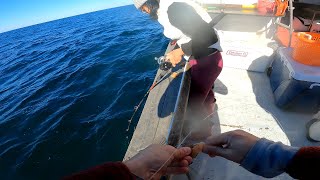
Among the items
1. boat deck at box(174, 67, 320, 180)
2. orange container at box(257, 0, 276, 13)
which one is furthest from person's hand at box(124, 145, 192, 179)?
orange container at box(257, 0, 276, 13)

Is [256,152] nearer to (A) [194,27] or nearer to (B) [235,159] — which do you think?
(B) [235,159]

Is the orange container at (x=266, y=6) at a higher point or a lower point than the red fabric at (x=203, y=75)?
higher

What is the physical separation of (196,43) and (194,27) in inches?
8.2

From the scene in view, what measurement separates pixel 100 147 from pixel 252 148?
4755mm

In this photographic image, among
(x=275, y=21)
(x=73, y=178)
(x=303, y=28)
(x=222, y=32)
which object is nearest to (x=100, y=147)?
(x=222, y=32)

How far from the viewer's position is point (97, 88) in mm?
8406

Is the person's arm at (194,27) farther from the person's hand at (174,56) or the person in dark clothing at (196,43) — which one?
the person's hand at (174,56)

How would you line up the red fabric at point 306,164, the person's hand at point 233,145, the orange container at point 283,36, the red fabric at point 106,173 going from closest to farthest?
the red fabric at point 106,173 < the red fabric at point 306,164 < the person's hand at point 233,145 < the orange container at point 283,36

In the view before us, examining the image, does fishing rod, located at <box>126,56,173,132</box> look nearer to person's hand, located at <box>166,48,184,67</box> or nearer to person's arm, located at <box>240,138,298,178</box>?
person's hand, located at <box>166,48,184,67</box>

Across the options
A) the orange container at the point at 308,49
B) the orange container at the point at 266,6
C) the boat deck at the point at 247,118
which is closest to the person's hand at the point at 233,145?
the boat deck at the point at 247,118

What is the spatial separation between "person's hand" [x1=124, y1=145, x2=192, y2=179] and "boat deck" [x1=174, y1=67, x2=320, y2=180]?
132 cm

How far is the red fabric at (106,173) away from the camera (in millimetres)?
720

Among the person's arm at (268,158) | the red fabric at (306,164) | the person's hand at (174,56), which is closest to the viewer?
the red fabric at (306,164)

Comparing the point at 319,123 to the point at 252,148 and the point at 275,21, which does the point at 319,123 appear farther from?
the point at 275,21
